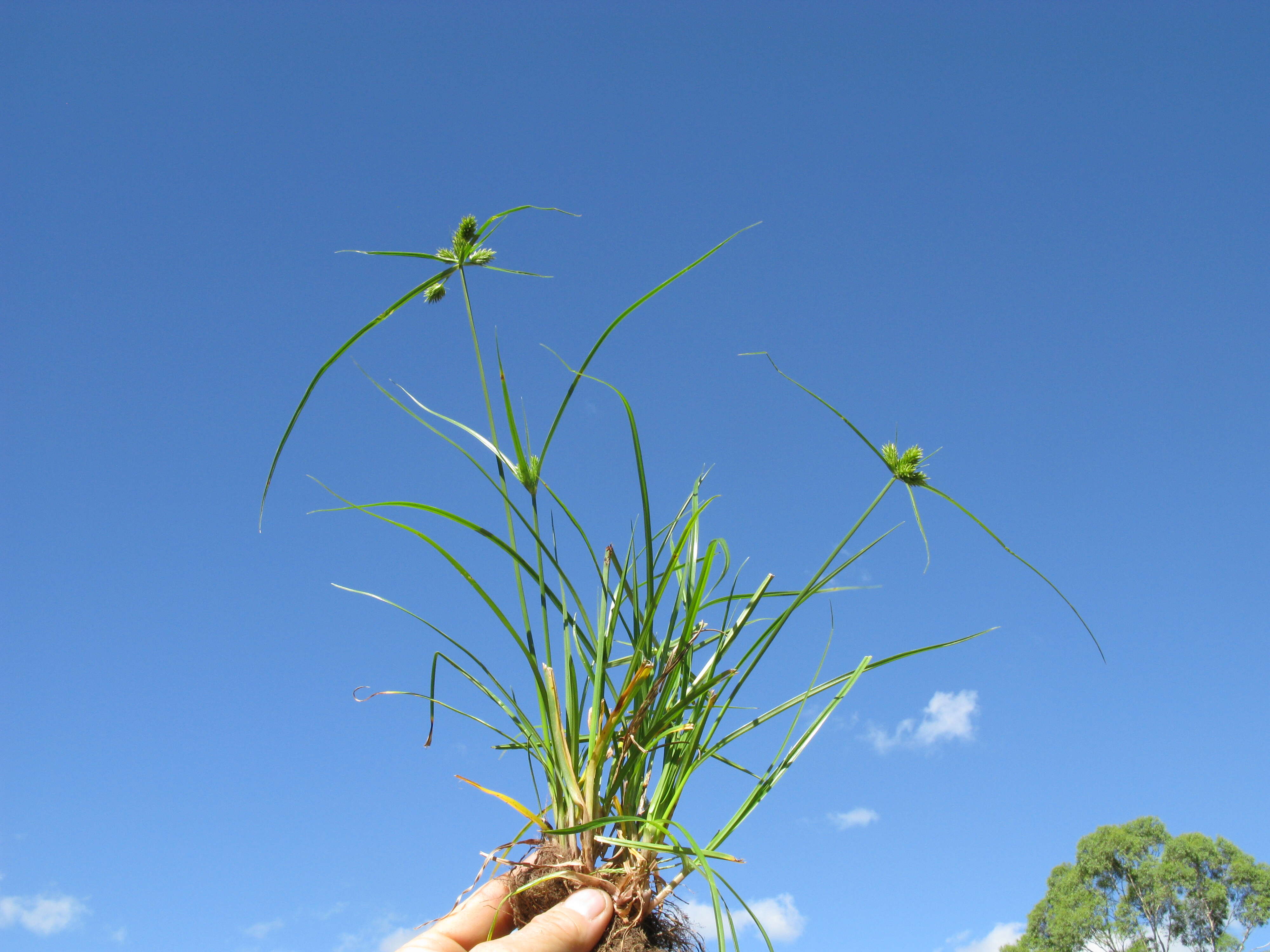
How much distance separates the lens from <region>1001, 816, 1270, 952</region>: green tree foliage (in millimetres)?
13750

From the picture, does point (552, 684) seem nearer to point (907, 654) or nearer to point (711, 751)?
point (711, 751)

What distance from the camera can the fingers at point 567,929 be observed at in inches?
48.9

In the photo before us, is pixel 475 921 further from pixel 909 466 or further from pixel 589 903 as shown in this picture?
pixel 909 466

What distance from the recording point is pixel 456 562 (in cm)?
→ 143

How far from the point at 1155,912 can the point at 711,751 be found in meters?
17.5

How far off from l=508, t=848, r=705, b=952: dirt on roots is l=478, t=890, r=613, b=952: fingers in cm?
4

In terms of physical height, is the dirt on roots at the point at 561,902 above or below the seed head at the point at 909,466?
below

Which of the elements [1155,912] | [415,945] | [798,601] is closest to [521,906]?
[415,945]

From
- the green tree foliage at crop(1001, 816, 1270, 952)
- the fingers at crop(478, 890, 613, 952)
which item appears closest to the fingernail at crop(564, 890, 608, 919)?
the fingers at crop(478, 890, 613, 952)

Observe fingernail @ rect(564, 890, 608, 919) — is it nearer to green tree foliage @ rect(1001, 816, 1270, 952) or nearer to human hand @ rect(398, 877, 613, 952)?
human hand @ rect(398, 877, 613, 952)

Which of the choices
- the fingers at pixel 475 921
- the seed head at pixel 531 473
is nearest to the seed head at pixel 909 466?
the seed head at pixel 531 473

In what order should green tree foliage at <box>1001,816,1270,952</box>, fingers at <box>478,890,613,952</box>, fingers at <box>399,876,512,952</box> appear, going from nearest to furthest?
fingers at <box>478,890,613,952</box>, fingers at <box>399,876,512,952</box>, green tree foliage at <box>1001,816,1270,952</box>

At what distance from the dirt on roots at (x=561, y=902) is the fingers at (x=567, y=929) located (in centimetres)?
4

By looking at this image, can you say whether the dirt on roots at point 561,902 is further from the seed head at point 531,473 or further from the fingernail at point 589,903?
the seed head at point 531,473
